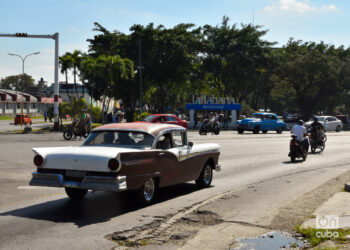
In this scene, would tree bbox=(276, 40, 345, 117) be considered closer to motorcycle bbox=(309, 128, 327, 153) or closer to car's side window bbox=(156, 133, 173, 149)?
motorcycle bbox=(309, 128, 327, 153)

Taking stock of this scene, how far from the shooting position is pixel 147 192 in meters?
9.02

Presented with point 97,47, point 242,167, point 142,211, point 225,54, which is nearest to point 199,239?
point 142,211

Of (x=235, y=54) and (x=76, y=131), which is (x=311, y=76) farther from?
(x=76, y=131)

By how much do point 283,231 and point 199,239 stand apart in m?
1.36

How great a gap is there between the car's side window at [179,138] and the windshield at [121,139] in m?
0.94

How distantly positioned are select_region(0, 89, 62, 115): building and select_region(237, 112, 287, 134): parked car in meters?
49.4

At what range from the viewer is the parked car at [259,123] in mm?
40094

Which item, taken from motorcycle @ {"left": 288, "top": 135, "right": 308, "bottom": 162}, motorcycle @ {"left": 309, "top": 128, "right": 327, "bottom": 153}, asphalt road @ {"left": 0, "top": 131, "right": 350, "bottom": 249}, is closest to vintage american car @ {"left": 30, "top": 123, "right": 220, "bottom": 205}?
asphalt road @ {"left": 0, "top": 131, "right": 350, "bottom": 249}

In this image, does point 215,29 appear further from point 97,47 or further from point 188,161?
point 188,161

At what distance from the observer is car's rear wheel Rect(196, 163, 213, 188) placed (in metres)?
11.4

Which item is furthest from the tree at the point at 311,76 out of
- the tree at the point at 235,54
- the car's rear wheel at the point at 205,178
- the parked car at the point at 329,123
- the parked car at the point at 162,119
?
the car's rear wheel at the point at 205,178

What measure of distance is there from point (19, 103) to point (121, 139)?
317ft

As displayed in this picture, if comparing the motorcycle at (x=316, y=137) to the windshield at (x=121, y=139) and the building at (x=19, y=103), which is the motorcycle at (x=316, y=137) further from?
the building at (x=19, y=103)

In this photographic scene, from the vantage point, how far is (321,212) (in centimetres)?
823
